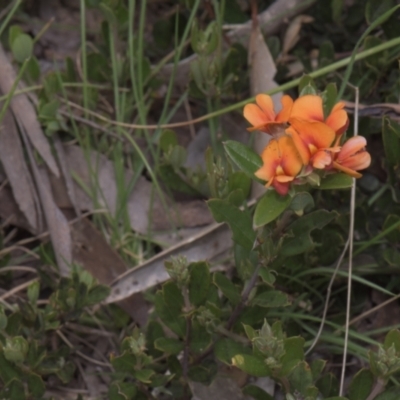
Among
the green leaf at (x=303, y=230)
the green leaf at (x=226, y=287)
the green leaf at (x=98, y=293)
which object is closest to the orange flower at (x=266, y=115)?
the green leaf at (x=303, y=230)

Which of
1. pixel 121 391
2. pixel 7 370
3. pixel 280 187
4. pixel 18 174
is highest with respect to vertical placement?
pixel 280 187

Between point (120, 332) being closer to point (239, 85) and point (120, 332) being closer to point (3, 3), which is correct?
point (239, 85)

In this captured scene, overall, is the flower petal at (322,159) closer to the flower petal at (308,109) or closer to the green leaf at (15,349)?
the flower petal at (308,109)

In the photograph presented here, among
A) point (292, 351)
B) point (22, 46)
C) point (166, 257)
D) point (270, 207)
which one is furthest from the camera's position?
point (22, 46)

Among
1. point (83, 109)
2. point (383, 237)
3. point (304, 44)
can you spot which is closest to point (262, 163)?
point (383, 237)

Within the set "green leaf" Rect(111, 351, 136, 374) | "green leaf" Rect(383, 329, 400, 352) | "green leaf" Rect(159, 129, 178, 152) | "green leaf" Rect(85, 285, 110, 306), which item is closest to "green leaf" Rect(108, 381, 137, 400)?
"green leaf" Rect(111, 351, 136, 374)

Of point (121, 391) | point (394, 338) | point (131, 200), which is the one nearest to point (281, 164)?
point (394, 338)

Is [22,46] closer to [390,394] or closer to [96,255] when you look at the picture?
[96,255]
